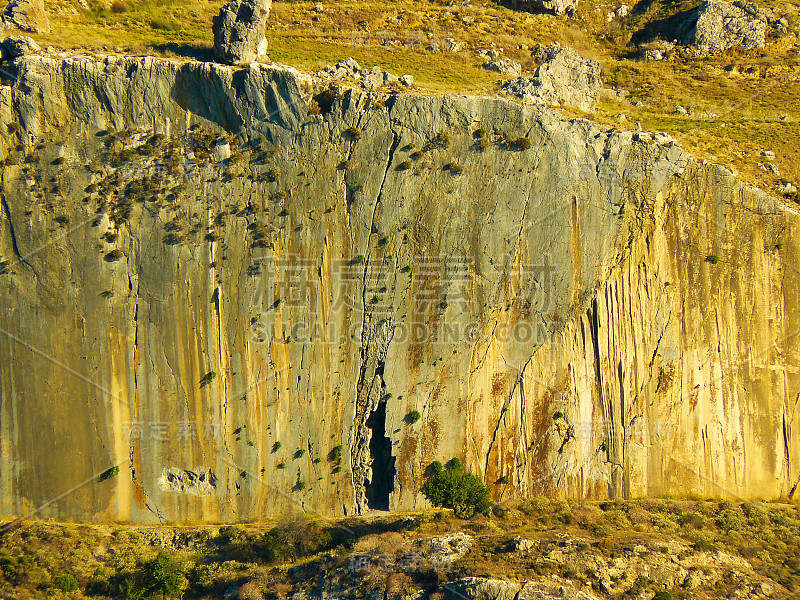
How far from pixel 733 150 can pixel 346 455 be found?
19.7 metres

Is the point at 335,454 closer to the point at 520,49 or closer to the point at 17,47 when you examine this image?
the point at 17,47

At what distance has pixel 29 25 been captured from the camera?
720 inches

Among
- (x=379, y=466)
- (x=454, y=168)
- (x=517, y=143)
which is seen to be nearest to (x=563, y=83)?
(x=517, y=143)

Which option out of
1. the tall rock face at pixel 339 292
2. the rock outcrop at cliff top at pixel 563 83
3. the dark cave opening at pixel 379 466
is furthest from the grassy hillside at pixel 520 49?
the dark cave opening at pixel 379 466

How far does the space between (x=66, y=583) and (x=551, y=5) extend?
→ 32.5m

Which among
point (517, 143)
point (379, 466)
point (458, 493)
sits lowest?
point (458, 493)

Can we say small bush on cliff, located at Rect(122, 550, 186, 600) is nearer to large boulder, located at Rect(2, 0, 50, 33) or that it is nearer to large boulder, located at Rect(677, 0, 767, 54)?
large boulder, located at Rect(2, 0, 50, 33)

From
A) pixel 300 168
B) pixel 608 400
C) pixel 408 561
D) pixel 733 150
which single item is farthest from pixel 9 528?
pixel 733 150

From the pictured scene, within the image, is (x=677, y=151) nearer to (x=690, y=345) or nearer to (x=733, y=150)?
(x=733, y=150)

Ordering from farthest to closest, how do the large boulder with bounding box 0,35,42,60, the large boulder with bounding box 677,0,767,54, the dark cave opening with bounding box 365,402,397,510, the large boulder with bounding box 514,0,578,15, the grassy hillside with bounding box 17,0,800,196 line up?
the large boulder with bounding box 514,0,578,15, the large boulder with bounding box 677,0,767,54, the grassy hillside with bounding box 17,0,800,196, the dark cave opening with bounding box 365,402,397,510, the large boulder with bounding box 0,35,42,60

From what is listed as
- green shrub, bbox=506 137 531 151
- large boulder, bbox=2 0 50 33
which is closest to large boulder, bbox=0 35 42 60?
large boulder, bbox=2 0 50 33

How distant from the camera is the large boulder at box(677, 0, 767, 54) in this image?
22906 mm

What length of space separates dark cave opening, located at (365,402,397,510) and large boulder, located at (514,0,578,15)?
2208cm

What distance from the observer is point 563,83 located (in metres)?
19.6
